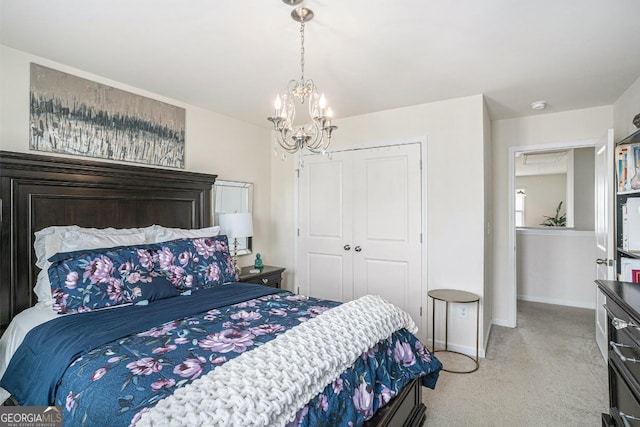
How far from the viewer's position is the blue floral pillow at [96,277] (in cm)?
192

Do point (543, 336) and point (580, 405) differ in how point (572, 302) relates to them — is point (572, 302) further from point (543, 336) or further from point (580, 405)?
point (580, 405)

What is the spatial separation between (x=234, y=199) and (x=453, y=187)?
7.82ft

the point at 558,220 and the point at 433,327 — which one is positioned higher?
the point at 558,220

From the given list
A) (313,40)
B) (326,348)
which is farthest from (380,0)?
(326,348)

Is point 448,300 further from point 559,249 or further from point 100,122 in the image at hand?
point 100,122

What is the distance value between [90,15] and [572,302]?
628 cm

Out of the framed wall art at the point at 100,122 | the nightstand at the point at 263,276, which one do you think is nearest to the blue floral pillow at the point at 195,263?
the nightstand at the point at 263,276

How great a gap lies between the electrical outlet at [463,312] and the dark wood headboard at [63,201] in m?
2.81

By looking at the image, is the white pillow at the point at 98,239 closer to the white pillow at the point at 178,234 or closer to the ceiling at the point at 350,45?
the white pillow at the point at 178,234

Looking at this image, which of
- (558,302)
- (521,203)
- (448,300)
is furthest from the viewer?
(521,203)

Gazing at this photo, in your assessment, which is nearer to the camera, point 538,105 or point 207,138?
point 538,105

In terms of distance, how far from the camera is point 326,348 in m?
1.43

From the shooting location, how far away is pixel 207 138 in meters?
3.57

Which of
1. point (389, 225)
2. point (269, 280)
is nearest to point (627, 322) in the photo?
point (389, 225)
